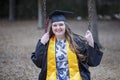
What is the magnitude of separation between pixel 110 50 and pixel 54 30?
7.75 m

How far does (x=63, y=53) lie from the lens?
4.73m

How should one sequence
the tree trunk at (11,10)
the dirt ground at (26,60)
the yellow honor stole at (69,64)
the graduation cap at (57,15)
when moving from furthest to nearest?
1. the tree trunk at (11,10)
2. the dirt ground at (26,60)
3. the graduation cap at (57,15)
4. the yellow honor stole at (69,64)

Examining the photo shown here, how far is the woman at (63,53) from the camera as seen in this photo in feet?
15.5

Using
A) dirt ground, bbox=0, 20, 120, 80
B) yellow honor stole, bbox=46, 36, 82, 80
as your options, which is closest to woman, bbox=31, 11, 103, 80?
yellow honor stole, bbox=46, 36, 82, 80

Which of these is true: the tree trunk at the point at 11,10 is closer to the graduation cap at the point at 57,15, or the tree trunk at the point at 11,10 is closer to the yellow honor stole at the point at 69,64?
the graduation cap at the point at 57,15

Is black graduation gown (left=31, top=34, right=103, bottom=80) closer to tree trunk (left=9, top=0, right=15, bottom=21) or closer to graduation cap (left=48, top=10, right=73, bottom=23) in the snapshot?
graduation cap (left=48, top=10, right=73, bottom=23)

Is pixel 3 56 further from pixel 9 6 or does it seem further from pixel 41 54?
pixel 9 6

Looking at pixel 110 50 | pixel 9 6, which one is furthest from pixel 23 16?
pixel 110 50

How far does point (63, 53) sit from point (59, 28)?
0.37m

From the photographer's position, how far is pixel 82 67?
4848mm

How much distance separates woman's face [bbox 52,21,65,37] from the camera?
4760 mm

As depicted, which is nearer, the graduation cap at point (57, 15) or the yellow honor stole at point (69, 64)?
the yellow honor stole at point (69, 64)

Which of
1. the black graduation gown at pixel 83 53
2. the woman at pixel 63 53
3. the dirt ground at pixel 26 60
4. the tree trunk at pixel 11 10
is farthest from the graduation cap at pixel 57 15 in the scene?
the tree trunk at pixel 11 10

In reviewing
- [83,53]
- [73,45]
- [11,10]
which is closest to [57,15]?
[73,45]
